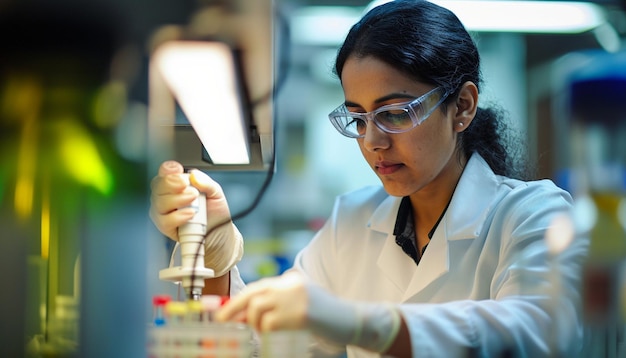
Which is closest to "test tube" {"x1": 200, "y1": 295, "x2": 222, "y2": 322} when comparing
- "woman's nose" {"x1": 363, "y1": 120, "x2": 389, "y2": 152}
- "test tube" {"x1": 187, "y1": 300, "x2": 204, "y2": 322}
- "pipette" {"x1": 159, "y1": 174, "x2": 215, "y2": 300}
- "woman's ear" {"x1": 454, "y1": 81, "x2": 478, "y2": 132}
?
"test tube" {"x1": 187, "y1": 300, "x2": 204, "y2": 322}

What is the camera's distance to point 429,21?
1.65 meters

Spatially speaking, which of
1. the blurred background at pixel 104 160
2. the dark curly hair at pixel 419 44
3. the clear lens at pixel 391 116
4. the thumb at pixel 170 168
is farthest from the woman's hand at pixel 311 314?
the dark curly hair at pixel 419 44

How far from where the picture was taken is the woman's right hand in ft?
4.59

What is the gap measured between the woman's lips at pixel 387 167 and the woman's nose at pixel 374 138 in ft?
0.18

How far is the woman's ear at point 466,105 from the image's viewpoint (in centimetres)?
168

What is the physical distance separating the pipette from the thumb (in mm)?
75

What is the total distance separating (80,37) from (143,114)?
7.3 inches

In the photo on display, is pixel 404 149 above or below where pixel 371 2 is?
below

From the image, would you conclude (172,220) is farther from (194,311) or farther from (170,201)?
(194,311)

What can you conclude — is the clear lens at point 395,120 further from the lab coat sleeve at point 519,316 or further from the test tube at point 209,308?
the test tube at point 209,308

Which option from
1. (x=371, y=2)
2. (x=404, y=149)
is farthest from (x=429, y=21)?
(x=404, y=149)

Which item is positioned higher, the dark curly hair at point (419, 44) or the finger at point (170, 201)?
the dark curly hair at point (419, 44)

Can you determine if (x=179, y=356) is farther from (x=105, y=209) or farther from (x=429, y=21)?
(x=429, y=21)

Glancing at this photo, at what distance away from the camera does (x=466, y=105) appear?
1.70m
